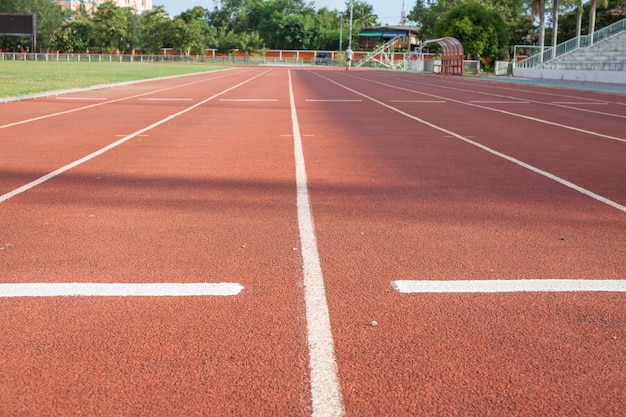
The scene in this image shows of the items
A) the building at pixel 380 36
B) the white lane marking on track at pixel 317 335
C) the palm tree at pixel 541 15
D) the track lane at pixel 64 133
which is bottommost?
the white lane marking on track at pixel 317 335

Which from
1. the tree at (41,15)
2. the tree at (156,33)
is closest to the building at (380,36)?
the tree at (156,33)

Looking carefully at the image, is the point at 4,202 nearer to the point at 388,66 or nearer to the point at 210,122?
the point at 210,122

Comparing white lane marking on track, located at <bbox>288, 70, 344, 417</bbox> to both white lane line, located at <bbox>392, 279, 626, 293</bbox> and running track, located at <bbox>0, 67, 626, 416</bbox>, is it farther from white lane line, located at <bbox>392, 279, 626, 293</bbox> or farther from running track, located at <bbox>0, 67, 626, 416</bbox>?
white lane line, located at <bbox>392, 279, 626, 293</bbox>

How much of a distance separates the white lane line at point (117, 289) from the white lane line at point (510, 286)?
42.8 inches

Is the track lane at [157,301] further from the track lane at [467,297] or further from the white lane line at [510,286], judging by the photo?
the white lane line at [510,286]

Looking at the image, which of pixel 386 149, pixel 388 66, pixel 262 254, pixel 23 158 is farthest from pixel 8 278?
pixel 388 66

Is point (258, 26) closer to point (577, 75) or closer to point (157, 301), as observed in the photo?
point (577, 75)

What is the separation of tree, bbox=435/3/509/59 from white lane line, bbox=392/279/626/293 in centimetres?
Answer: 6979

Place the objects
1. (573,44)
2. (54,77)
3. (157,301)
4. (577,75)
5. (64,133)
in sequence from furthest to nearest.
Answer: (573,44)
(577,75)
(54,77)
(64,133)
(157,301)

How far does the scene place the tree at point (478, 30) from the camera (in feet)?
235

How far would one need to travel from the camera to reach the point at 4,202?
6.67m

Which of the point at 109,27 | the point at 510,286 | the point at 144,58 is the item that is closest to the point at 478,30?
the point at 144,58

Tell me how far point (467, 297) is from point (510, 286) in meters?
0.38

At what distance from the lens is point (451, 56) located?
58.7 m
